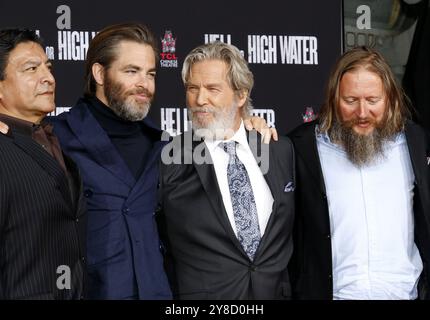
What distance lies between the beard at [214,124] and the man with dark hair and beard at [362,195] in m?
0.32

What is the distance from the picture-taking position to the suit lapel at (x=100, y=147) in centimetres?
353

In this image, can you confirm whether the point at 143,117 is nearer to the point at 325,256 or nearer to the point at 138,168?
the point at 138,168

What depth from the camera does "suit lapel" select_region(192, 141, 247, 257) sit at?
11.5 ft

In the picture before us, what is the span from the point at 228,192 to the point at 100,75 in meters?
0.74

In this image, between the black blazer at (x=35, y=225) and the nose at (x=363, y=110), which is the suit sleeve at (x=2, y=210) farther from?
the nose at (x=363, y=110)

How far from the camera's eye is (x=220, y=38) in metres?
4.90

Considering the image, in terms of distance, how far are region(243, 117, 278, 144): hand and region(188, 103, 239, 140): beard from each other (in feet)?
0.31

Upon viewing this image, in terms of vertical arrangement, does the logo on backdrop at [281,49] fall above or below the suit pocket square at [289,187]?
above

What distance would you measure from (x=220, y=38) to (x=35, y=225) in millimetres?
2206

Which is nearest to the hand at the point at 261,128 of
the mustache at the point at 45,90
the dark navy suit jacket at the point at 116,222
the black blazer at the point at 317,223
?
the black blazer at the point at 317,223

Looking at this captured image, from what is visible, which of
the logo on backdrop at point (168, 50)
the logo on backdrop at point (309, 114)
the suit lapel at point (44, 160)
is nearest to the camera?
the suit lapel at point (44, 160)

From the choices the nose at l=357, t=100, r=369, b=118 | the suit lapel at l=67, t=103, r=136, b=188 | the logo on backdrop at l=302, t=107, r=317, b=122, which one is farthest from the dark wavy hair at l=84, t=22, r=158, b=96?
the logo on backdrop at l=302, t=107, r=317, b=122

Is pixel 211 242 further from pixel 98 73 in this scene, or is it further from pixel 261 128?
pixel 98 73

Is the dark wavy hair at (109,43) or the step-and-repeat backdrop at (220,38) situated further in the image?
the step-and-repeat backdrop at (220,38)
